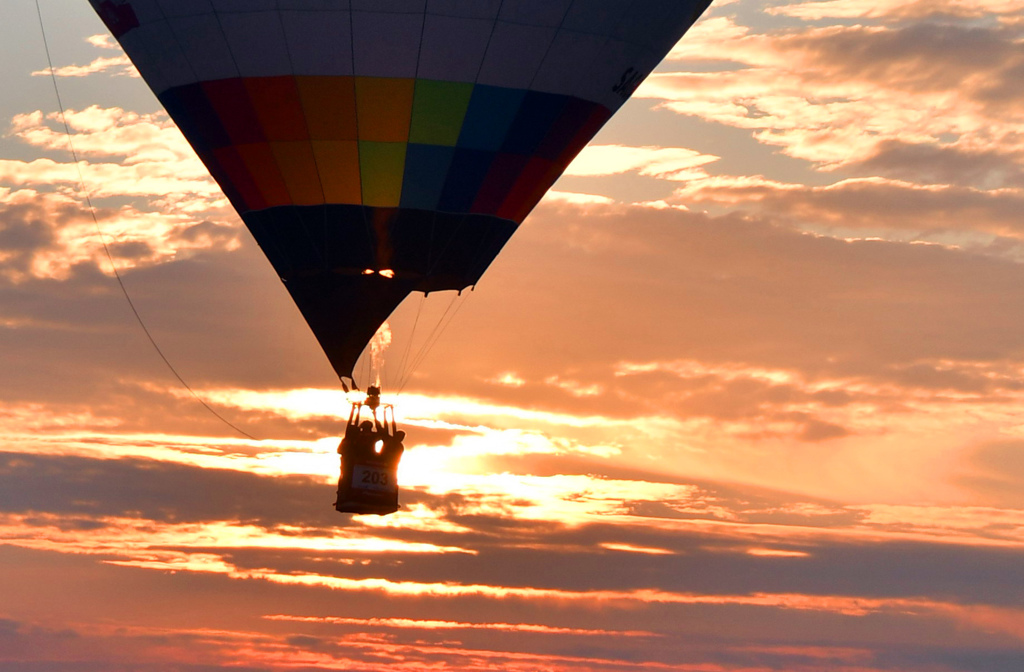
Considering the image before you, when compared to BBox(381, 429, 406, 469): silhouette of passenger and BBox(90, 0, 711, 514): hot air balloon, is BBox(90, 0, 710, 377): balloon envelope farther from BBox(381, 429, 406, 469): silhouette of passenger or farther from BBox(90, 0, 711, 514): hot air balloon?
BBox(381, 429, 406, 469): silhouette of passenger

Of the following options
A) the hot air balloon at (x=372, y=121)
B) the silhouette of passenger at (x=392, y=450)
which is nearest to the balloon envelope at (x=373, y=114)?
the hot air balloon at (x=372, y=121)

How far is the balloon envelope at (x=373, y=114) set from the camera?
102 feet

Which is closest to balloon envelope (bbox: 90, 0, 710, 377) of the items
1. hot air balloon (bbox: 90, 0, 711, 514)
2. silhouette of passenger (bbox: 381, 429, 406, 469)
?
hot air balloon (bbox: 90, 0, 711, 514)

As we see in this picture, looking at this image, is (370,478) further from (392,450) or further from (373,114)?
(373,114)

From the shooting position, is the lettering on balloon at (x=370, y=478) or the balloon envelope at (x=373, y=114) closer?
the lettering on balloon at (x=370, y=478)

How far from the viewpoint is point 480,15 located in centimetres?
3095

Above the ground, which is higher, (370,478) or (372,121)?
(372,121)

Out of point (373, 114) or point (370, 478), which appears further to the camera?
point (373, 114)

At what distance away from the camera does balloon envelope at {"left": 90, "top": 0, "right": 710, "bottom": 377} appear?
31.0 meters

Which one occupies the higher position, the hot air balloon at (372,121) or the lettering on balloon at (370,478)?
the hot air balloon at (372,121)

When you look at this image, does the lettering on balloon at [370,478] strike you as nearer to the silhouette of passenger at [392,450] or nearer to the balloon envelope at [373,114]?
the silhouette of passenger at [392,450]

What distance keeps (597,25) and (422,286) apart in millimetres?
4911

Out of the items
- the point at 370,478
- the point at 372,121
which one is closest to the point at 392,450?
the point at 370,478

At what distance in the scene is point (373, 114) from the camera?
31359mm
